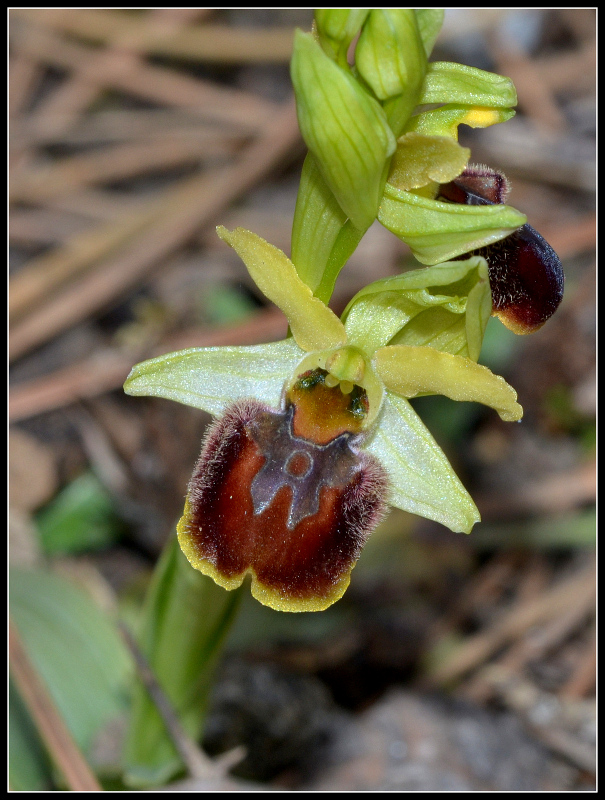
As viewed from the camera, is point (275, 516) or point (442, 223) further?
point (275, 516)

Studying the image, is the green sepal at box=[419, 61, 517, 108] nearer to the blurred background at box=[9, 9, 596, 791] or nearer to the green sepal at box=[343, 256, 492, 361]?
the green sepal at box=[343, 256, 492, 361]

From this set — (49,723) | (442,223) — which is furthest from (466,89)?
(49,723)

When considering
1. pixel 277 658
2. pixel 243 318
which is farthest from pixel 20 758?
pixel 243 318

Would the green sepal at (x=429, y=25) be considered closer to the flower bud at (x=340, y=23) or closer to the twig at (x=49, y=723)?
the flower bud at (x=340, y=23)

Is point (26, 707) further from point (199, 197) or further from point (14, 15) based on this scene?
point (14, 15)

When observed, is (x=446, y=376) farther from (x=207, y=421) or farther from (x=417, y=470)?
(x=207, y=421)

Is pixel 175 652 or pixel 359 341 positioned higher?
pixel 359 341

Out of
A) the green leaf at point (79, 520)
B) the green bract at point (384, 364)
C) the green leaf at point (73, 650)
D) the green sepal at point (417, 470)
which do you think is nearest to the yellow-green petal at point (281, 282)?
the green bract at point (384, 364)

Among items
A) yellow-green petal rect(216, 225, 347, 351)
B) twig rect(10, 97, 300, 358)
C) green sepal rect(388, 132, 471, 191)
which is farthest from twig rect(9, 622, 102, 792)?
green sepal rect(388, 132, 471, 191)
